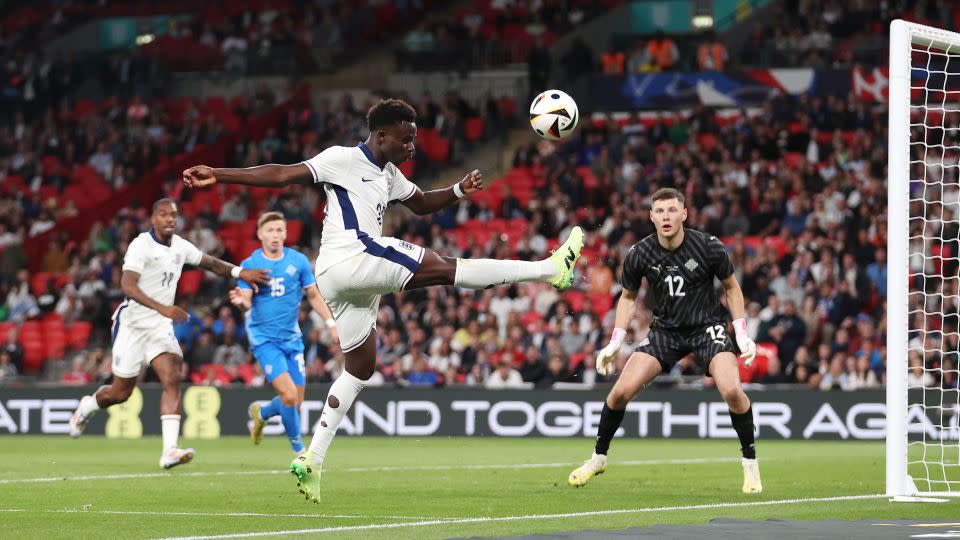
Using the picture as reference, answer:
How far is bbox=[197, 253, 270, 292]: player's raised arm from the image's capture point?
45.0 feet

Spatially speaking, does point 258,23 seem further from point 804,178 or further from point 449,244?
point 804,178

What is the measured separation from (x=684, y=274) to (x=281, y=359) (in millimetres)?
4576

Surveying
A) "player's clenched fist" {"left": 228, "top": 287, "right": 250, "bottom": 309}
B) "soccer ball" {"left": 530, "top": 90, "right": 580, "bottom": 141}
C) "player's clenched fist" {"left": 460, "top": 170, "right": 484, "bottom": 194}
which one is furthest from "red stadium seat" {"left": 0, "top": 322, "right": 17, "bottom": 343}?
"player's clenched fist" {"left": 460, "top": 170, "right": 484, "bottom": 194}

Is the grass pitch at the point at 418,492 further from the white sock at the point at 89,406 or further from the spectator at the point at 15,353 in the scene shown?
the spectator at the point at 15,353

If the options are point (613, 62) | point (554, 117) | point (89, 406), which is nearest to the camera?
point (554, 117)

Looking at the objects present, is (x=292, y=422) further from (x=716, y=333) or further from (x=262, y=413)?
(x=716, y=333)

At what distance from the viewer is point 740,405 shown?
1138 centimetres

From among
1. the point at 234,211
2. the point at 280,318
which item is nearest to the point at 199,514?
the point at 280,318

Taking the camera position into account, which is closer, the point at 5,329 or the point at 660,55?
the point at 5,329

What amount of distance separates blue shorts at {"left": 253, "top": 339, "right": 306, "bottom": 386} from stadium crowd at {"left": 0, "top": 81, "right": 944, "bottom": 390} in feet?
21.7

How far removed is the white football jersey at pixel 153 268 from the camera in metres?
14.1

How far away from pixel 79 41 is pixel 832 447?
2708cm

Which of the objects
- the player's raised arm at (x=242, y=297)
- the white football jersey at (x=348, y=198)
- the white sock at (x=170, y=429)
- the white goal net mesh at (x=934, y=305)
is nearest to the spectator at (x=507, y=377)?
the white goal net mesh at (x=934, y=305)

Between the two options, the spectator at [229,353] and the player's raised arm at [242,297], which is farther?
the spectator at [229,353]
